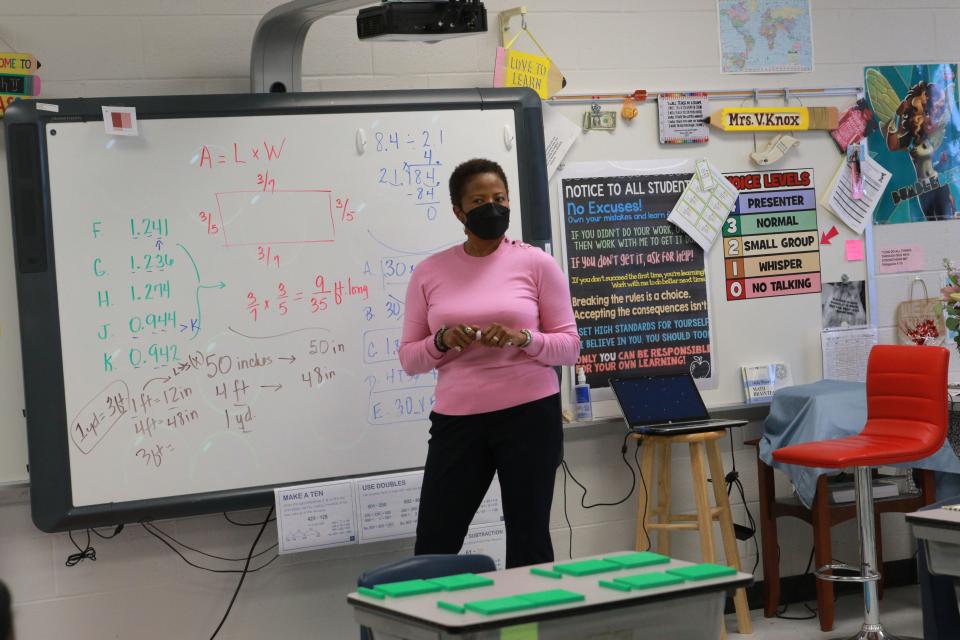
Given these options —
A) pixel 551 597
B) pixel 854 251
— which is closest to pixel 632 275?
pixel 854 251

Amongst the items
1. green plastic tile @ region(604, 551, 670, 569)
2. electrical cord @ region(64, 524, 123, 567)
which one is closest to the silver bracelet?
green plastic tile @ region(604, 551, 670, 569)

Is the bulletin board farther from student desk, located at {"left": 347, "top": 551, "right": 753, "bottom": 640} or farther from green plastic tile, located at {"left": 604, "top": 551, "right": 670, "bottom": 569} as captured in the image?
student desk, located at {"left": 347, "top": 551, "right": 753, "bottom": 640}

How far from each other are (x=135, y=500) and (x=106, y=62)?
1.35 metres

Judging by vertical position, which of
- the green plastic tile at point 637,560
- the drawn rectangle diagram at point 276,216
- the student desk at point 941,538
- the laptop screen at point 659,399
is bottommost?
the student desk at point 941,538

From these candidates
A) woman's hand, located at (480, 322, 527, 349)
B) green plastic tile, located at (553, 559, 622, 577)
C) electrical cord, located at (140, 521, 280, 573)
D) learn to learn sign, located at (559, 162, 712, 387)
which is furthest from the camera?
learn to learn sign, located at (559, 162, 712, 387)

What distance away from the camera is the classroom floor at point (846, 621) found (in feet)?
12.6

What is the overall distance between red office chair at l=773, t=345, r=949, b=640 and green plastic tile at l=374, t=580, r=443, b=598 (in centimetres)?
180

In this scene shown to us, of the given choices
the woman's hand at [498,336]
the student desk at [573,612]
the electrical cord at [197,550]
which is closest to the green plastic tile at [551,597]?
the student desk at [573,612]

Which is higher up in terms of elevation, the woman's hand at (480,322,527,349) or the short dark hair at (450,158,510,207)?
the short dark hair at (450,158,510,207)

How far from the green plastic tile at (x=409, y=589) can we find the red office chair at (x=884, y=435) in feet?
5.92

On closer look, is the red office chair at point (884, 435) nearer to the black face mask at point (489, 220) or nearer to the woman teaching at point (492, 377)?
the woman teaching at point (492, 377)

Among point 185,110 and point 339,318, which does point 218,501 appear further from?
point 185,110

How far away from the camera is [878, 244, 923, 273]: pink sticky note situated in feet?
14.1

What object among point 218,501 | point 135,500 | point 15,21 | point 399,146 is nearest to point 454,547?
point 218,501
